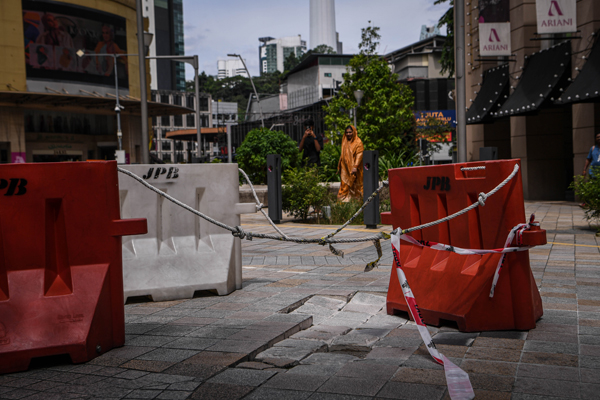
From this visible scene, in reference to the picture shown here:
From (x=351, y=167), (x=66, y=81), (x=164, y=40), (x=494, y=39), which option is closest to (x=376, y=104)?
(x=494, y=39)

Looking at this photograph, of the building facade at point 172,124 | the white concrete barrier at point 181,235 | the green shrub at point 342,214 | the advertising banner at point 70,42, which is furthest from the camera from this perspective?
the building facade at point 172,124

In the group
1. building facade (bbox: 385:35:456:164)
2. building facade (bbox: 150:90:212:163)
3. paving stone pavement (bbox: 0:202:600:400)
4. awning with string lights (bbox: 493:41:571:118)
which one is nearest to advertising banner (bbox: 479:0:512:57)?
awning with string lights (bbox: 493:41:571:118)

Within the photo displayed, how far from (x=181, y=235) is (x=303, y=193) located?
8.60 m

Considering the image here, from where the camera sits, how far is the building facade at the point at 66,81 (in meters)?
41.5

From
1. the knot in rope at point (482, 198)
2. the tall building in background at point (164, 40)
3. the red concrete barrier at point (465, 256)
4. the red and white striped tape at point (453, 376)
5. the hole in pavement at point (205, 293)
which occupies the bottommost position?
the hole in pavement at point (205, 293)

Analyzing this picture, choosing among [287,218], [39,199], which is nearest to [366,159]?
[287,218]

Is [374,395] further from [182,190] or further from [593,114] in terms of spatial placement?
[593,114]

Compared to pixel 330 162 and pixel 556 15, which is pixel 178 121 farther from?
pixel 556 15

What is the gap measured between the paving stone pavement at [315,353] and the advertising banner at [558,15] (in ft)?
43.0

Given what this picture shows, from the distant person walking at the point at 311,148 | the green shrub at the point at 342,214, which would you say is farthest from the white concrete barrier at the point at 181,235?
the distant person walking at the point at 311,148

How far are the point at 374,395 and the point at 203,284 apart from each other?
→ 10.2ft

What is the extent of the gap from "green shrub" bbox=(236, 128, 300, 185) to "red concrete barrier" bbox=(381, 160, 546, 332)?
16548mm

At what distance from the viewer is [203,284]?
19.8 ft

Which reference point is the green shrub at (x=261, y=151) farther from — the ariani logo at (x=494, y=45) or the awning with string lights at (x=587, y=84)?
the awning with string lights at (x=587, y=84)
